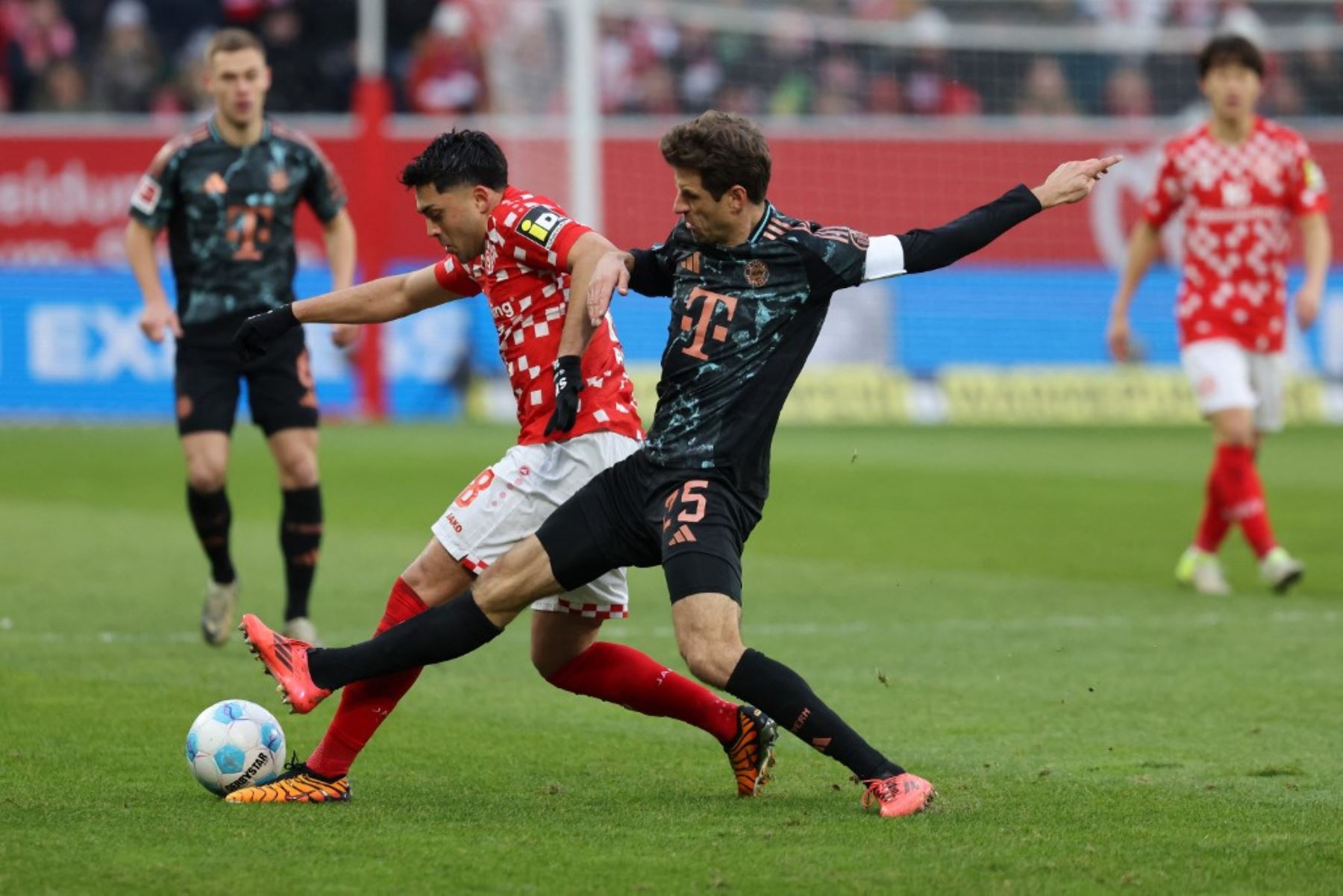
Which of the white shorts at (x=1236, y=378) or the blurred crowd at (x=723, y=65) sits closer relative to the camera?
the white shorts at (x=1236, y=378)

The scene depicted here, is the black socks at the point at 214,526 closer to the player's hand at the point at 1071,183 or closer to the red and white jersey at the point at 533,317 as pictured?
the red and white jersey at the point at 533,317

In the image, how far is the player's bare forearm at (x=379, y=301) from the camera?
Answer: 19.9 ft

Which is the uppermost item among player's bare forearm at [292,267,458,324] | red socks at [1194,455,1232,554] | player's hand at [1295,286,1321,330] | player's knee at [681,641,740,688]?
player's bare forearm at [292,267,458,324]

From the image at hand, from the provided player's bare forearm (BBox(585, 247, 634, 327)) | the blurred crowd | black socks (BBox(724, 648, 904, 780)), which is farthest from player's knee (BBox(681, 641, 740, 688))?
the blurred crowd

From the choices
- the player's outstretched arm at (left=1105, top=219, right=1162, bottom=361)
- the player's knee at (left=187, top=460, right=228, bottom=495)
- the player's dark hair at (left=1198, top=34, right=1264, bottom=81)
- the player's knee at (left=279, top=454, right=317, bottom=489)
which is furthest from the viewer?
the player's outstretched arm at (left=1105, top=219, right=1162, bottom=361)

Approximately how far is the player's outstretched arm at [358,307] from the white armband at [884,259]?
1240mm

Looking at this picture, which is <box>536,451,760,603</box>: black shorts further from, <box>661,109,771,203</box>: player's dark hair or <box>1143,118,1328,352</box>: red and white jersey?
<box>1143,118,1328,352</box>: red and white jersey

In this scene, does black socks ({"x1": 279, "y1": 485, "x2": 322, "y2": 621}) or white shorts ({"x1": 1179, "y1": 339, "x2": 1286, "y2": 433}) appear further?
white shorts ({"x1": 1179, "y1": 339, "x2": 1286, "y2": 433})

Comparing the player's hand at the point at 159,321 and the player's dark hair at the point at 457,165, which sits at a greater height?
the player's dark hair at the point at 457,165

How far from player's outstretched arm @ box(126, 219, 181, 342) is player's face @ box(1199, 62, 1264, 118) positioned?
5131mm

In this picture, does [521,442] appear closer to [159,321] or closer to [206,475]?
[206,475]

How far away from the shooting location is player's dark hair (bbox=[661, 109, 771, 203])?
548 centimetres

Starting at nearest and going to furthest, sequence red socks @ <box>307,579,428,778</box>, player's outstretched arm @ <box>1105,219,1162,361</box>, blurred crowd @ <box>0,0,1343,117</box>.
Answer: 1. red socks @ <box>307,579,428,778</box>
2. player's outstretched arm @ <box>1105,219,1162,361</box>
3. blurred crowd @ <box>0,0,1343,117</box>

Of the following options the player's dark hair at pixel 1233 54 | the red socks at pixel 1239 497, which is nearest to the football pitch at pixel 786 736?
the red socks at pixel 1239 497
